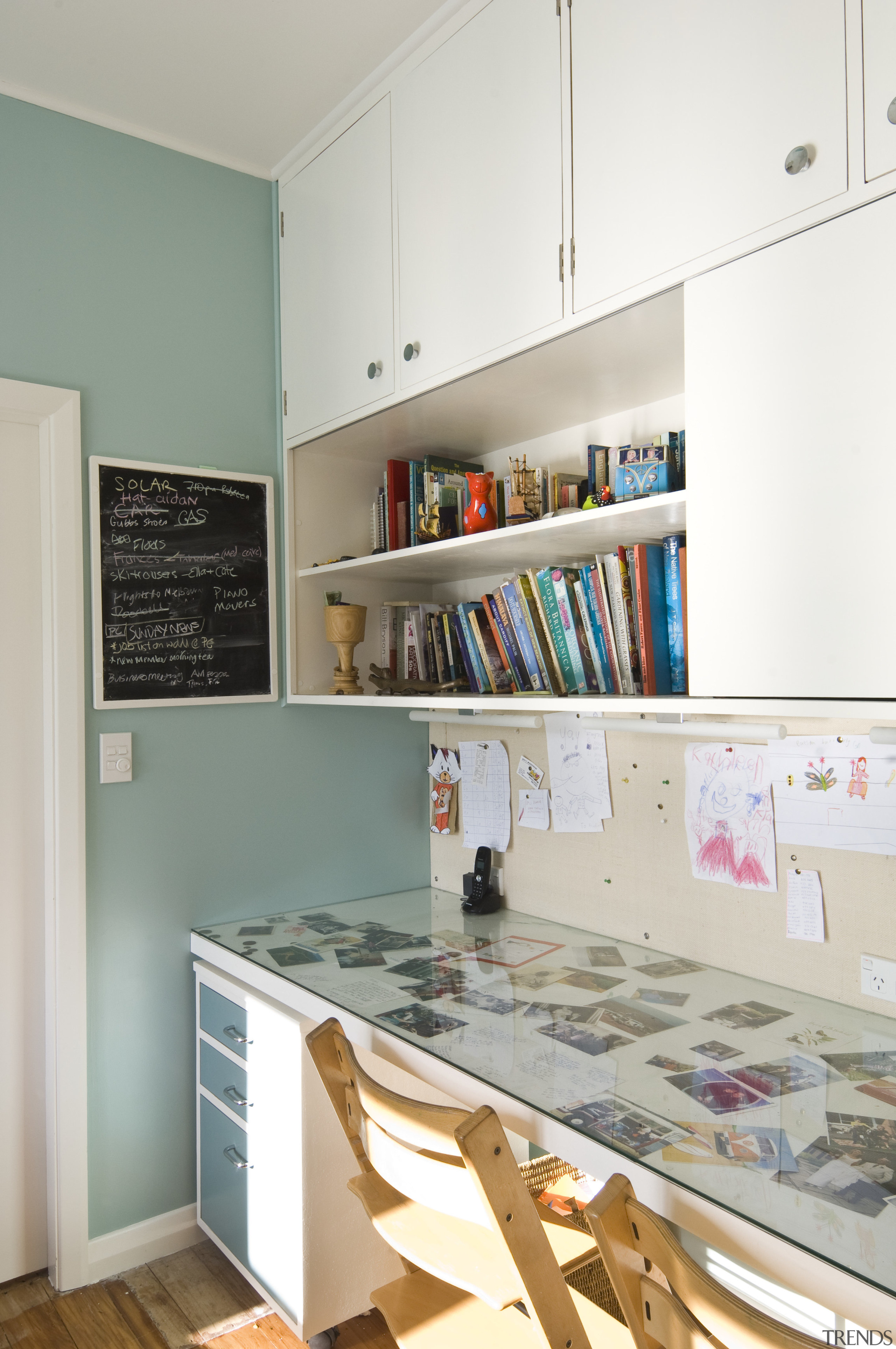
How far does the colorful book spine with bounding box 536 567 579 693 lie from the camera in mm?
1815

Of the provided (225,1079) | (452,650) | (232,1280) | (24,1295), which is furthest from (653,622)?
(24,1295)

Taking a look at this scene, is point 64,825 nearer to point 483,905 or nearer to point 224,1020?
point 224,1020

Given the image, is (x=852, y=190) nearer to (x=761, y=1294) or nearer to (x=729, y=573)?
(x=729, y=573)

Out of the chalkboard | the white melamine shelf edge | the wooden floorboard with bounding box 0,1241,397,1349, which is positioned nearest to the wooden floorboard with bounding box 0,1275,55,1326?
the wooden floorboard with bounding box 0,1241,397,1349

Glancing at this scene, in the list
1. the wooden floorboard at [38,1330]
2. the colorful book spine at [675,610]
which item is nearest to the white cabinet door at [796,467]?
Result: the colorful book spine at [675,610]

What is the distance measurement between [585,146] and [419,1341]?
6.04 feet

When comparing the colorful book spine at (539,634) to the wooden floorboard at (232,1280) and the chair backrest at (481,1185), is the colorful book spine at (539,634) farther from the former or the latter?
the wooden floorboard at (232,1280)

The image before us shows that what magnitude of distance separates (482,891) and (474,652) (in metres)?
0.64

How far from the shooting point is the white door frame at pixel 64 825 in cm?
197

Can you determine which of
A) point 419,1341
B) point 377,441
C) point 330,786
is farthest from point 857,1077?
point 377,441

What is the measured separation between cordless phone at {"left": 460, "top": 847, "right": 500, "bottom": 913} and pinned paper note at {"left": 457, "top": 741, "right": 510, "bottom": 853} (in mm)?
49

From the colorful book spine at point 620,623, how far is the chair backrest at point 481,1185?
0.81 m

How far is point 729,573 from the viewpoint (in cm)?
128

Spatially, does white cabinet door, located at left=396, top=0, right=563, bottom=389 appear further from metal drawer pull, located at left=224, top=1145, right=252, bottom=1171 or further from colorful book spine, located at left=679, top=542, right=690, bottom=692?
metal drawer pull, located at left=224, top=1145, right=252, bottom=1171
